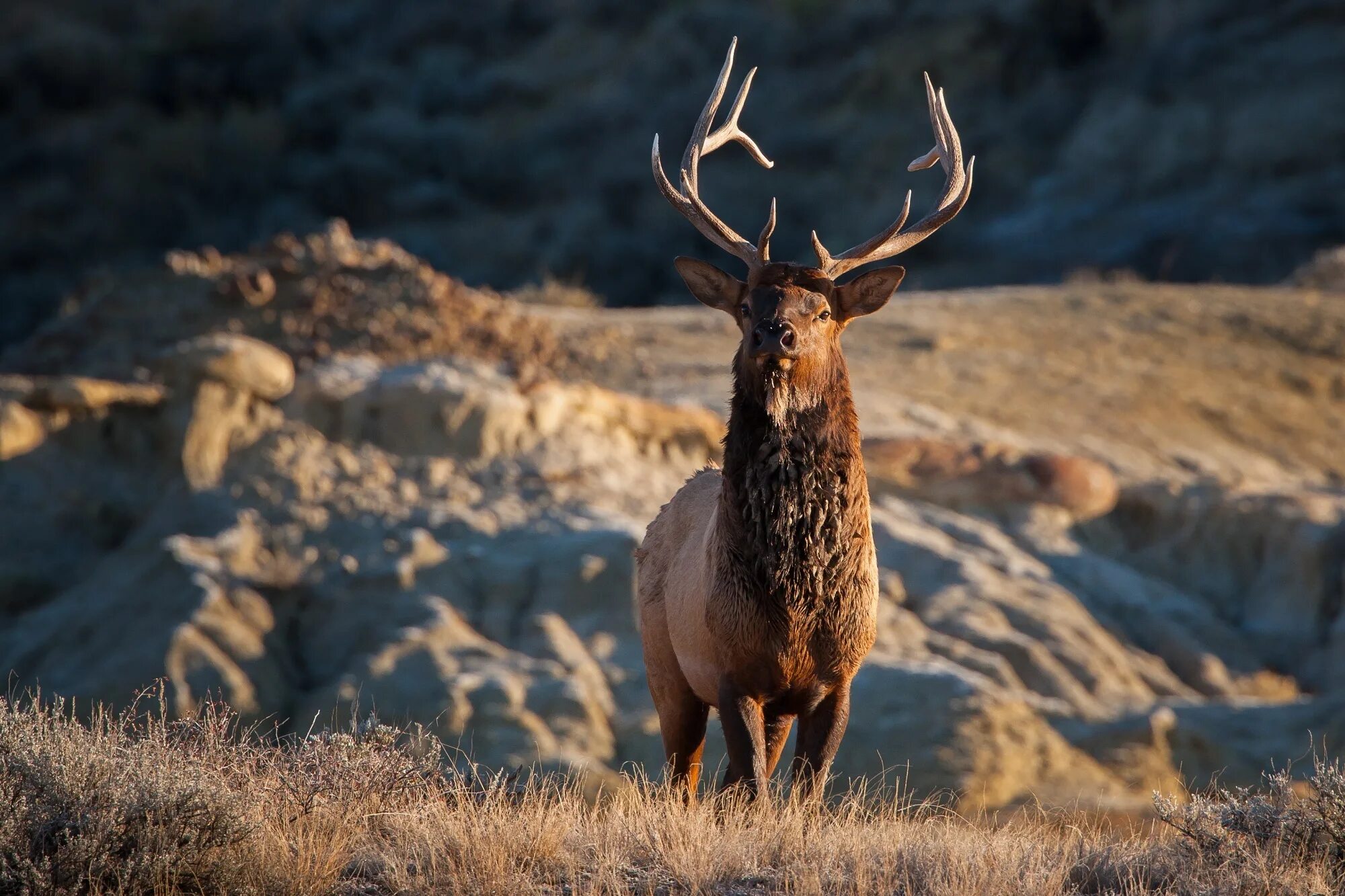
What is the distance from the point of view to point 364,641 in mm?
13977

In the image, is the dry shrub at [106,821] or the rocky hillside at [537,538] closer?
the dry shrub at [106,821]

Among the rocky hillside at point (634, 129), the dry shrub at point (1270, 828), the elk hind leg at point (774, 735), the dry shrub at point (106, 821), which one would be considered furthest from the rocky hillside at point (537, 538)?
the rocky hillside at point (634, 129)

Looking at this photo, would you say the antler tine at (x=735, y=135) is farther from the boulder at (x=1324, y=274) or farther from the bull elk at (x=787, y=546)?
the boulder at (x=1324, y=274)

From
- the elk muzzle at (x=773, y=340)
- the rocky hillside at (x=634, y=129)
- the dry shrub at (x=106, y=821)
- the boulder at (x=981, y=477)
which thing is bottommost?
the dry shrub at (x=106, y=821)

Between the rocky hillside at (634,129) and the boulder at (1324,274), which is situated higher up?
the rocky hillside at (634,129)

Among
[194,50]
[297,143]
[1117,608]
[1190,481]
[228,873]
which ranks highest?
[194,50]

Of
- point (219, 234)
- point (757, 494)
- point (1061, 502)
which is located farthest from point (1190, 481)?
point (219, 234)

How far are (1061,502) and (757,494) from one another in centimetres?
1034

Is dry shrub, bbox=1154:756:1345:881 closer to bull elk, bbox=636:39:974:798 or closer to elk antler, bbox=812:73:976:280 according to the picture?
bull elk, bbox=636:39:974:798

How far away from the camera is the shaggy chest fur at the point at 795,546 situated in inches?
279

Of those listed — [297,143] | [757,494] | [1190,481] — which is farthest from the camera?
[297,143]

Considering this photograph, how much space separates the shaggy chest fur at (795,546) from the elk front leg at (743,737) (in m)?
0.20

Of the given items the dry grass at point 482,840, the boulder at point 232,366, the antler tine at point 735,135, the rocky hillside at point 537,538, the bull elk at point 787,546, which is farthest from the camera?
the boulder at point 232,366

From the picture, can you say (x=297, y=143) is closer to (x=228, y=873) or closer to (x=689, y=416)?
(x=689, y=416)
